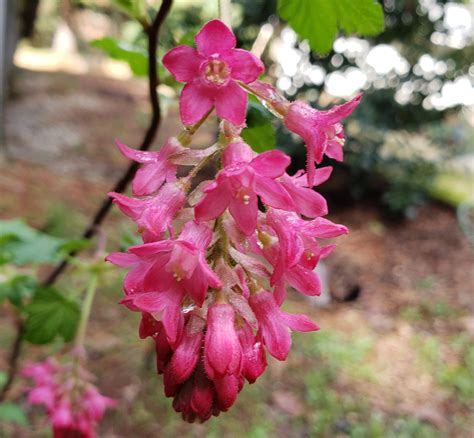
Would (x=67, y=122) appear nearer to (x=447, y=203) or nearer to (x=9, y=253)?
(x=447, y=203)

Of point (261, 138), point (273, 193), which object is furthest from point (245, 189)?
point (261, 138)

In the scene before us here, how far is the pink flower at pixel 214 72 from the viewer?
19.5 inches

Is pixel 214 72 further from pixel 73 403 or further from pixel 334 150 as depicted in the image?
pixel 73 403

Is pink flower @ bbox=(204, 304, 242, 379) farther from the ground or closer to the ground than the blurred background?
farther from the ground

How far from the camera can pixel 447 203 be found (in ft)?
19.0

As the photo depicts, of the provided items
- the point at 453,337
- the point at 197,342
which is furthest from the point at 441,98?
the point at 197,342

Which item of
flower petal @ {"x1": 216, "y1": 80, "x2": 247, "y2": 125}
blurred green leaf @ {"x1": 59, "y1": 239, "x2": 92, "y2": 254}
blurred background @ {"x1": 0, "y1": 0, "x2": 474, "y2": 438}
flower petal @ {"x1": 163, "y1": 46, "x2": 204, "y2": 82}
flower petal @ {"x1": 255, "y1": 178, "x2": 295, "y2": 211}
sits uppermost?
flower petal @ {"x1": 163, "y1": 46, "x2": 204, "y2": 82}

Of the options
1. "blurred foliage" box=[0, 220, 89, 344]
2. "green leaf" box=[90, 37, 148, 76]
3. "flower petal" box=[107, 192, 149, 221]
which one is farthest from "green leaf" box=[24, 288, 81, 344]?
"flower petal" box=[107, 192, 149, 221]

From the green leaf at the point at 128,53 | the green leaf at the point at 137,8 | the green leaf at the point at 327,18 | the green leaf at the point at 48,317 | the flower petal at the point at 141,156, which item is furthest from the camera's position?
the green leaf at the point at 48,317

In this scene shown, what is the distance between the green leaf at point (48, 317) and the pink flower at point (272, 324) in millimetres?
781

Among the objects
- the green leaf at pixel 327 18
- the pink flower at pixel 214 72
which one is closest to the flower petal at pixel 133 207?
the pink flower at pixel 214 72

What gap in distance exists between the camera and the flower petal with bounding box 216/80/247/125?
0.50m

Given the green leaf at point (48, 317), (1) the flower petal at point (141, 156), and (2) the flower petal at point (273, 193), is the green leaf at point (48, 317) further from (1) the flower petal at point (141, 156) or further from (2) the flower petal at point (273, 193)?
(2) the flower petal at point (273, 193)

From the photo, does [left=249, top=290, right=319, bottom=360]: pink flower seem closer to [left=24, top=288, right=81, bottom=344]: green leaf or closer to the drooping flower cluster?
the drooping flower cluster
